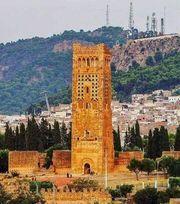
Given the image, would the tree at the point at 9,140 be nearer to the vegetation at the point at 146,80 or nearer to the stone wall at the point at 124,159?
the stone wall at the point at 124,159

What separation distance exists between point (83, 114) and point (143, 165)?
6767 millimetres

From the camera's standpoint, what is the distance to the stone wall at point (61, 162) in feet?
238

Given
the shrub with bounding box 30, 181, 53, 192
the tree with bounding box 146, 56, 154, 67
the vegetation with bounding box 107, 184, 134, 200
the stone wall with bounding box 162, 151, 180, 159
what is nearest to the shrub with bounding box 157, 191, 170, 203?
→ the vegetation with bounding box 107, 184, 134, 200

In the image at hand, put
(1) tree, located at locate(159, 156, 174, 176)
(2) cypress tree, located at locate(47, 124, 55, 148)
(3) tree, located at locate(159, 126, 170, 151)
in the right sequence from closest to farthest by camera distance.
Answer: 1. (1) tree, located at locate(159, 156, 174, 176)
2. (3) tree, located at locate(159, 126, 170, 151)
3. (2) cypress tree, located at locate(47, 124, 55, 148)

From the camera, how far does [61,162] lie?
73.3 m

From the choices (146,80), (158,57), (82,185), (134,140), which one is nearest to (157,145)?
(134,140)

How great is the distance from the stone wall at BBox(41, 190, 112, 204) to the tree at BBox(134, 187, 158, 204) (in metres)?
1.30

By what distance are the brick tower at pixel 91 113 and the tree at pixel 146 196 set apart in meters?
15.9

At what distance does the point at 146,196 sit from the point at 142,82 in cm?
12193

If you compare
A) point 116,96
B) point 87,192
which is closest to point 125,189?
point 87,192

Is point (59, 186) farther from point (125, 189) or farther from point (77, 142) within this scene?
point (77, 142)

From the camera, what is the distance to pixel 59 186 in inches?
2454

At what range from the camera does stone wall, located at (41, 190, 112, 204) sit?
184 feet

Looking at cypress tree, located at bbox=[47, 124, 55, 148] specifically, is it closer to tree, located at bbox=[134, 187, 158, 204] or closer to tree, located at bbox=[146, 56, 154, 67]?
tree, located at bbox=[134, 187, 158, 204]
